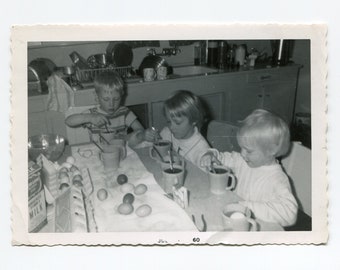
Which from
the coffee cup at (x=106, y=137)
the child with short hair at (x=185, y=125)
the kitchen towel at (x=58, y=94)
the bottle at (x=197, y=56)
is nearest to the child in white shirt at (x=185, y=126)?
the child with short hair at (x=185, y=125)

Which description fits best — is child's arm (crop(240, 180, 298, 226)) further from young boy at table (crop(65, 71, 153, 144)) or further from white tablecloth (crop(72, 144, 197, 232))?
young boy at table (crop(65, 71, 153, 144))

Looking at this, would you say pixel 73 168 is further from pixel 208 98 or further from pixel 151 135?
pixel 208 98

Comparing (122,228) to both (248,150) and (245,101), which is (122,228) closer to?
(248,150)

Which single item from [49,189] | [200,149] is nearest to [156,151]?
[200,149]

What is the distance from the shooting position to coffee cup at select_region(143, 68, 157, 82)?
3.11 ft

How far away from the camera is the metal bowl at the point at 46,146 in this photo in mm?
653

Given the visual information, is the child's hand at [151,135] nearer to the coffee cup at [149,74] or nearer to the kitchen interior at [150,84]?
the kitchen interior at [150,84]

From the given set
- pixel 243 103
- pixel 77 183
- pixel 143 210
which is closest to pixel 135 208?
pixel 143 210

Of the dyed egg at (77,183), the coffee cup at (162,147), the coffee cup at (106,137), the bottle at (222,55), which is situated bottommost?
the dyed egg at (77,183)

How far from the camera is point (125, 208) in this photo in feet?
1.97

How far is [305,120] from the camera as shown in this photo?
679 millimetres

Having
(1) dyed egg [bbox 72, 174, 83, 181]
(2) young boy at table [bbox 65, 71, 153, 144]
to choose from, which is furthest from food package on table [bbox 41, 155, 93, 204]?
(2) young boy at table [bbox 65, 71, 153, 144]

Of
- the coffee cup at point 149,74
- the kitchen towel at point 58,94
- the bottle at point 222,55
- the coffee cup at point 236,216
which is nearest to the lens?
the coffee cup at point 236,216

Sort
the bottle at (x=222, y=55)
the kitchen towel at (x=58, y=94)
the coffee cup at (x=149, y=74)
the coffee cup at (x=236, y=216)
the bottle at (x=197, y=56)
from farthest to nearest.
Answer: the bottle at (x=197, y=56) → the coffee cup at (x=149, y=74) → the bottle at (x=222, y=55) → the kitchen towel at (x=58, y=94) → the coffee cup at (x=236, y=216)
